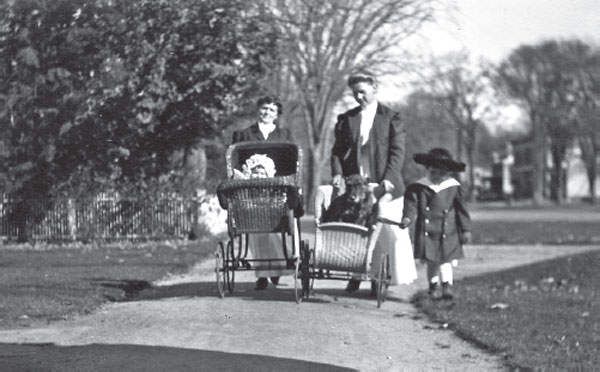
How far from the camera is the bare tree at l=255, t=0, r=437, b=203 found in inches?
1187

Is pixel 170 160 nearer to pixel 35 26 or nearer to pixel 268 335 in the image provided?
pixel 35 26

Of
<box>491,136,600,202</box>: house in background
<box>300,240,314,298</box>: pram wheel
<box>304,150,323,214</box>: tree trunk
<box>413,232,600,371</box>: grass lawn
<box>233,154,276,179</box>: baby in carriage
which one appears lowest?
<box>413,232,600,371</box>: grass lawn

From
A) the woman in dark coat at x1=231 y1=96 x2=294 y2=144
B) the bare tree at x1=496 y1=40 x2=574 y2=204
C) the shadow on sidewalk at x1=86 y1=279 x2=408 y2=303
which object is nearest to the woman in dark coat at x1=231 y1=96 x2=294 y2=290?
the woman in dark coat at x1=231 y1=96 x2=294 y2=144

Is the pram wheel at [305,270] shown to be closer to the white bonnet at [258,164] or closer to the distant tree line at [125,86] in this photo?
the white bonnet at [258,164]

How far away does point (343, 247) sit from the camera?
9453 mm

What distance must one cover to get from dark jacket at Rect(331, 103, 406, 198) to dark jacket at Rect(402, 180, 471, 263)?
0.31 m

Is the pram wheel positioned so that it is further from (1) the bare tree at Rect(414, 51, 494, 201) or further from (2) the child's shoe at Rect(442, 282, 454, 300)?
(1) the bare tree at Rect(414, 51, 494, 201)

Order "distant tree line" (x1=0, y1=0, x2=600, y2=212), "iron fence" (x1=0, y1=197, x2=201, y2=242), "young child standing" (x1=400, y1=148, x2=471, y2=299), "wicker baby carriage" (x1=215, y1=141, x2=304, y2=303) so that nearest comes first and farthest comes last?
"wicker baby carriage" (x1=215, y1=141, x2=304, y2=303), "young child standing" (x1=400, y1=148, x2=471, y2=299), "distant tree line" (x1=0, y1=0, x2=600, y2=212), "iron fence" (x1=0, y1=197, x2=201, y2=242)

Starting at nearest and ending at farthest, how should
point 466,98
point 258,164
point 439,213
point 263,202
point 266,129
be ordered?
point 263,202 → point 258,164 → point 266,129 → point 439,213 → point 466,98

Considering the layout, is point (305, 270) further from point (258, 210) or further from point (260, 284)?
point (260, 284)

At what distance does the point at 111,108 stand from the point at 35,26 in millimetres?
2547

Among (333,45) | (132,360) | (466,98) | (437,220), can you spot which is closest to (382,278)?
(437,220)

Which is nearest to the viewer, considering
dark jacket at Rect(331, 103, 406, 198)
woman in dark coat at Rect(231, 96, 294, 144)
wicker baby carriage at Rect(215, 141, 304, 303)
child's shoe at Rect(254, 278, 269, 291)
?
wicker baby carriage at Rect(215, 141, 304, 303)

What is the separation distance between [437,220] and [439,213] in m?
0.07
